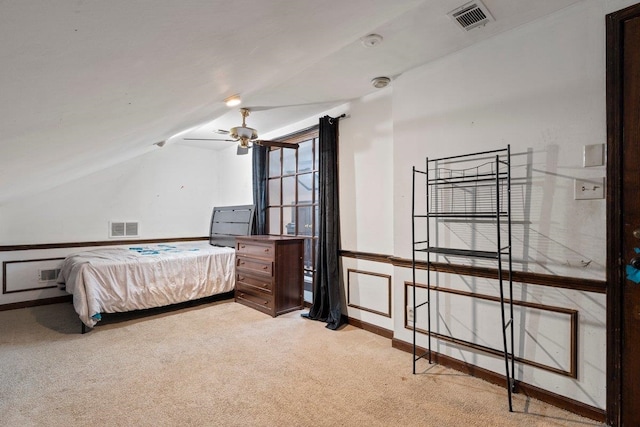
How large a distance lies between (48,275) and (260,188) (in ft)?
9.89

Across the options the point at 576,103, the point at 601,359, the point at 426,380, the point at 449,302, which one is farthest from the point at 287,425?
the point at 576,103

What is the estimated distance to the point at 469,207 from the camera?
2387mm

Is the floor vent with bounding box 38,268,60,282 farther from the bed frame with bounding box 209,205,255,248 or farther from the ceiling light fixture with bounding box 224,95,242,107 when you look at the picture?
the ceiling light fixture with bounding box 224,95,242,107

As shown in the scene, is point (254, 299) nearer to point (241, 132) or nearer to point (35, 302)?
point (241, 132)

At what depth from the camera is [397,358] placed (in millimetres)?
2598

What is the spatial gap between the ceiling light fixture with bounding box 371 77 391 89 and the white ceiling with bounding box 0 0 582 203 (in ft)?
0.89

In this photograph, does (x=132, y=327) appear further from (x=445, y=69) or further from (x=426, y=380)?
(x=445, y=69)

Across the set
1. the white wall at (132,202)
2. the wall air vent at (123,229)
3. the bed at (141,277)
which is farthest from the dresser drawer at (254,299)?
the wall air vent at (123,229)

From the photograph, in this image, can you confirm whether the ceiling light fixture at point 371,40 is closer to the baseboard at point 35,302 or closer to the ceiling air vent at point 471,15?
the ceiling air vent at point 471,15

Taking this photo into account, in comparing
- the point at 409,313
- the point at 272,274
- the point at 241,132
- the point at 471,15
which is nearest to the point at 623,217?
the point at 471,15

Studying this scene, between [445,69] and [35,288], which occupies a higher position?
[445,69]

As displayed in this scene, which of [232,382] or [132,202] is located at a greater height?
[132,202]

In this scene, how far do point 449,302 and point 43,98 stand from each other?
2.59 metres

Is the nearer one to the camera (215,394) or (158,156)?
(215,394)
